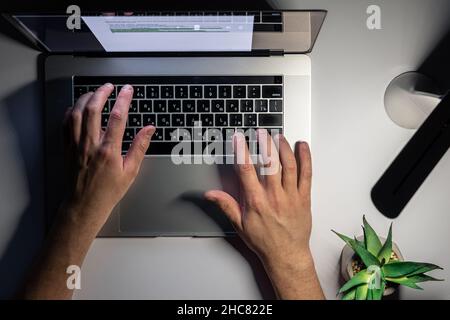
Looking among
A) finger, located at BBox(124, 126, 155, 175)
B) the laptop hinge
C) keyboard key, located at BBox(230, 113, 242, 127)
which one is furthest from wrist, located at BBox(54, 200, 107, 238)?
the laptop hinge

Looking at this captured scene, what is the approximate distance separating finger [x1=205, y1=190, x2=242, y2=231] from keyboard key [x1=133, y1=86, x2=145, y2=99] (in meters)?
0.23

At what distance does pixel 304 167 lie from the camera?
2.79ft

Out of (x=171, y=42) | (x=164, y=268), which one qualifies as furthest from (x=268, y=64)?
(x=164, y=268)

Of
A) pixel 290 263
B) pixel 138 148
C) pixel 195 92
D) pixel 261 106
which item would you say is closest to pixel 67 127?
pixel 138 148

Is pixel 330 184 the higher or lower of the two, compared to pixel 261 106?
lower

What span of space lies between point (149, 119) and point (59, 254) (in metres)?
0.32

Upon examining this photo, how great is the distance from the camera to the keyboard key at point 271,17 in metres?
0.74

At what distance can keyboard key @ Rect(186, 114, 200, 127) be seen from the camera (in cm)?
84

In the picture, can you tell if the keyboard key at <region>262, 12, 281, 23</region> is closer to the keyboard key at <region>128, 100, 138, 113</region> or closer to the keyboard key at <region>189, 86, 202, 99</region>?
the keyboard key at <region>189, 86, 202, 99</region>

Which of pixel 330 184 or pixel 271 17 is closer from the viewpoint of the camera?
pixel 271 17

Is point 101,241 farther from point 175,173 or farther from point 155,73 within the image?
point 155,73

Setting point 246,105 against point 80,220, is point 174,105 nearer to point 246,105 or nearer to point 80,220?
point 246,105

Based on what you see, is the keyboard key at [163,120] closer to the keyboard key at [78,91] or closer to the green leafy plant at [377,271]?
the keyboard key at [78,91]
